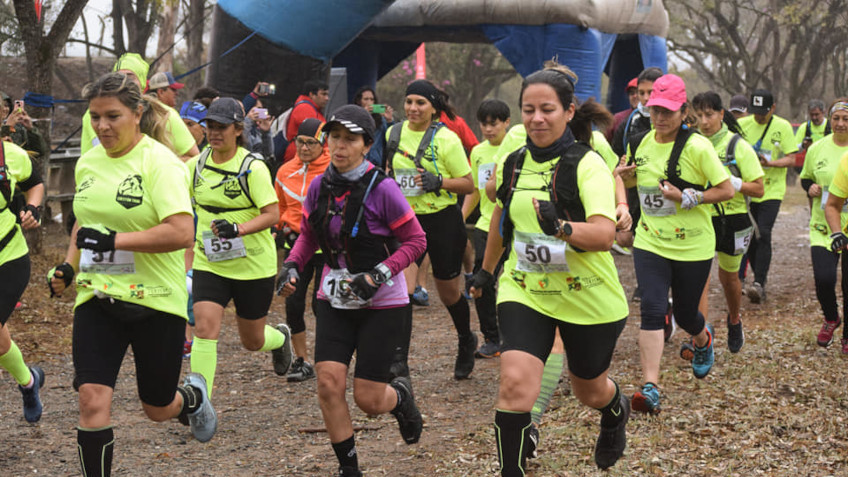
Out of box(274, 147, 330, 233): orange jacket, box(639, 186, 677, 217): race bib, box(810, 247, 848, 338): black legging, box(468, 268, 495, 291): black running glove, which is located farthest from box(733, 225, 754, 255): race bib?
box(468, 268, 495, 291): black running glove

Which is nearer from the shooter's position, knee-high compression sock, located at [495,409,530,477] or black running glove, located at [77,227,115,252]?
black running glove, located at [77,227,115,252]

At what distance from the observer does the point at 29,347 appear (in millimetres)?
8805

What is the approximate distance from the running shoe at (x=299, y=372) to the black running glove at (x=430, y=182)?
1743mm

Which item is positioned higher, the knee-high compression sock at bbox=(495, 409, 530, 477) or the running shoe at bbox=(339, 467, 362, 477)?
the knee-high compression sock at bbox=(495, 409, 530, 477)

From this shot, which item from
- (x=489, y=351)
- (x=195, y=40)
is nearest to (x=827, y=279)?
(x=489, y=351)

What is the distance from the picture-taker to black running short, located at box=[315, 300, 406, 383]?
4.84m

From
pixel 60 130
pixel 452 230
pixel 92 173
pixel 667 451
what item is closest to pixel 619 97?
pixel 452 230

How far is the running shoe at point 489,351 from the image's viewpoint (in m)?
8.24

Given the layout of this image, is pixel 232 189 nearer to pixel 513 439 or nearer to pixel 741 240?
pixel 513 439

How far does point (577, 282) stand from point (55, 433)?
3666mm

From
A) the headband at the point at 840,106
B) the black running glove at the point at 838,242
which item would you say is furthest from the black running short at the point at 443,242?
the headband at the point at 840,106

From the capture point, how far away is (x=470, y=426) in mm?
6395

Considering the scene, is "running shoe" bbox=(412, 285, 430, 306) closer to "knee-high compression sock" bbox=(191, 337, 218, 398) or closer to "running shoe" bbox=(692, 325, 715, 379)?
"running shoe" bbox=(692, 325, 715, 379)

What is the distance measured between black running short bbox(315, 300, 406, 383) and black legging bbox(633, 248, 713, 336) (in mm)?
2097
